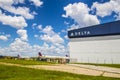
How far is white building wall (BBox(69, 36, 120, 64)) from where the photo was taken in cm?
5784

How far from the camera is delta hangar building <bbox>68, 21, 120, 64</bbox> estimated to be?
190ft

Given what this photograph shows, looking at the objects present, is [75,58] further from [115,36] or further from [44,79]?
[44,79]

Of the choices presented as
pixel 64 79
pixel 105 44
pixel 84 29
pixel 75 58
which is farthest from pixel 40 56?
pixel 64 79

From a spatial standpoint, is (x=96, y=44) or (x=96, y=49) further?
(x=96, y=44)

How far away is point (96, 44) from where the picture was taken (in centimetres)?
6262

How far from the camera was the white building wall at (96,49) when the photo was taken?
57.8 m

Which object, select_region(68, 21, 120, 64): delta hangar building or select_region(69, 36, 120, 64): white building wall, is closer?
select_region(69, 36, 120, 64): white building wall

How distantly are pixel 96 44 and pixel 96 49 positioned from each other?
1453mm

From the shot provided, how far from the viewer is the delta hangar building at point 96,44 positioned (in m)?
58.0

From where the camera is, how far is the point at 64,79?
1321 centimetres

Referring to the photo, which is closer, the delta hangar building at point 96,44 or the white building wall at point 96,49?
the white building wall at point 96,49

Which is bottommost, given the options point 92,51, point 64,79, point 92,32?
point 64,79

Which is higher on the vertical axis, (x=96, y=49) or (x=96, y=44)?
(x=96, y=44)

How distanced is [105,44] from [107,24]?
5.65m
